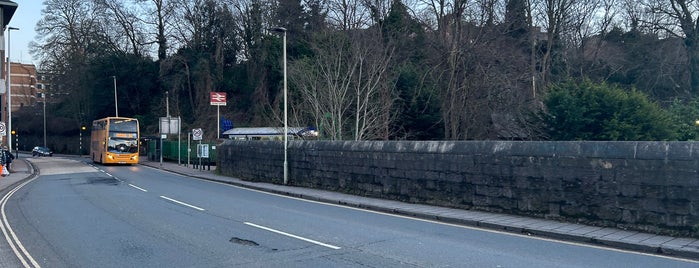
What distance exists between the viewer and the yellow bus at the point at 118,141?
4150 cm

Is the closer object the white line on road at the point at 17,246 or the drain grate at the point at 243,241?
the white line on road at the point at 17,246

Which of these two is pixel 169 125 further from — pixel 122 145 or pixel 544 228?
pixel 544 228

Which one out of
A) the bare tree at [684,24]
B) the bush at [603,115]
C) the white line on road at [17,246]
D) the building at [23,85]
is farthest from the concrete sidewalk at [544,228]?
the building at [23,85]

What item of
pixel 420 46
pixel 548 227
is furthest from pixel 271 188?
pixel 420 46

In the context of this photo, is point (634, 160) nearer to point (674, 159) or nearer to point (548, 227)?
point (674, 159)

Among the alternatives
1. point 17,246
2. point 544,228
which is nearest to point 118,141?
point 17,246

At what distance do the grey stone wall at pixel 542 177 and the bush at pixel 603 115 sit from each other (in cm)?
1278

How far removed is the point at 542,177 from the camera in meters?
12.1

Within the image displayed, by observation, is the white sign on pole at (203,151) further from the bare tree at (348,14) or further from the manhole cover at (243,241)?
the manhole cover at (243,241)

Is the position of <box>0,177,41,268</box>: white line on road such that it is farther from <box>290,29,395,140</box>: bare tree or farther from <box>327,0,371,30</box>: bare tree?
<box>327,0,371,30</box>: bare tree

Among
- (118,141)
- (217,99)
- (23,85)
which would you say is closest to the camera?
(217,99)

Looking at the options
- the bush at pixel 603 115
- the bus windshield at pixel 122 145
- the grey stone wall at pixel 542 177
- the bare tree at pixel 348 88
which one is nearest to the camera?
the grey stone wall at pixel 542 177

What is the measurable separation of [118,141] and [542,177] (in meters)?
36.7

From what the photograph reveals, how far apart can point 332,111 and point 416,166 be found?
12.8 metres
